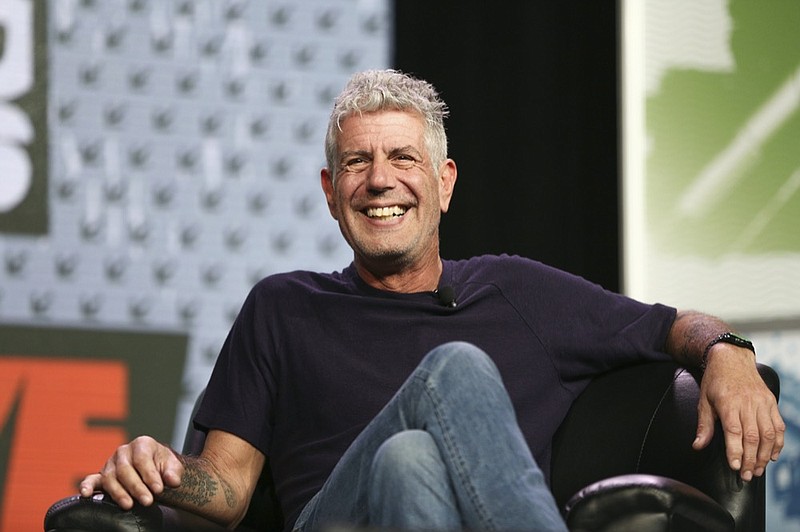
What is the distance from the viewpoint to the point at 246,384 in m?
2.04

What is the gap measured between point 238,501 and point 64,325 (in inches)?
56.6

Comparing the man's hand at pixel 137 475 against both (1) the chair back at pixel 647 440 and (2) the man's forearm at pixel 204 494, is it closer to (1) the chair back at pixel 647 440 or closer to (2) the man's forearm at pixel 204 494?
(2) the man's forearm at pixel 204 494

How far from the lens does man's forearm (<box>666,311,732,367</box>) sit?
6.41 ft

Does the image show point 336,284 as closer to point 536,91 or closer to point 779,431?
point 779,431

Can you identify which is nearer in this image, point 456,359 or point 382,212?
point 456,359

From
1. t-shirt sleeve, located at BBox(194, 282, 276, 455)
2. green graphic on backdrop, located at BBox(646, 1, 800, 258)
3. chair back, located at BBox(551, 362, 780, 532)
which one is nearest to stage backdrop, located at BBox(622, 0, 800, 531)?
green graphic on backdrop, located at BBox(646, 1, 800, 258)

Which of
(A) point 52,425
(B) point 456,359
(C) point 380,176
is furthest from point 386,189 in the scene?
(A) point 52,425

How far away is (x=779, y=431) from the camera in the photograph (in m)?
1.81

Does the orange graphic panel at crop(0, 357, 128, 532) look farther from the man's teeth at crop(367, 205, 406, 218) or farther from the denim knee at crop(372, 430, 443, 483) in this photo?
the denim knee at crop(372, 430, 443, 483)

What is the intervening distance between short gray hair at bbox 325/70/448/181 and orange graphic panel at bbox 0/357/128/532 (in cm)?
130

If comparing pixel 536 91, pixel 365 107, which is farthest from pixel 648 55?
pixel 365 107

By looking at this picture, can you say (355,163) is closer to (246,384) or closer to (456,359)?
(246,384)

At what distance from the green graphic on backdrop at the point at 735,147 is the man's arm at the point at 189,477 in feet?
6.62

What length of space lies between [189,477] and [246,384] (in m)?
0.26
